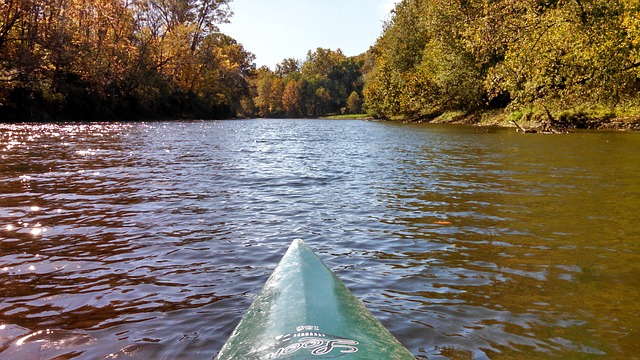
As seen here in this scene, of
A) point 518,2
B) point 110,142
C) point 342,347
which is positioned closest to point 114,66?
point 110,142

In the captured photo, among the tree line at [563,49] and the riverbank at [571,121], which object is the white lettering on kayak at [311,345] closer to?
the tree line at [563,49]

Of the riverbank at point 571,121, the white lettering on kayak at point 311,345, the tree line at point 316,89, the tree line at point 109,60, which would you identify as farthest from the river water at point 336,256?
the tree line at point 316,89

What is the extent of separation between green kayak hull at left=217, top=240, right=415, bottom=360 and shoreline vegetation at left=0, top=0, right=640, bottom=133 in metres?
21.9

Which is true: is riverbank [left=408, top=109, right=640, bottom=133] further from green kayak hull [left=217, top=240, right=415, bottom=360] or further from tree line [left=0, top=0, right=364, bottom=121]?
tree line [left=0, top=0, right=364, bottom=121]

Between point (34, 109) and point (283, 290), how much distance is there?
124 ft

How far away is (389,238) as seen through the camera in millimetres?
5949

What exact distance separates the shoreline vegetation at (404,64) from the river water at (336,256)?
12792 millimetres

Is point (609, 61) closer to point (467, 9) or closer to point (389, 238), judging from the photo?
point (467, 9)

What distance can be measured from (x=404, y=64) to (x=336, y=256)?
49.3 meters

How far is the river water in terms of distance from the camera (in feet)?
11.1

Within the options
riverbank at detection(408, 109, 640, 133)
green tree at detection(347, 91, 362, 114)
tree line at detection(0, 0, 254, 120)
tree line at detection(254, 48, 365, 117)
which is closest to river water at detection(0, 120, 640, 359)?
riverbank at detection(408, 109, 640, 133)

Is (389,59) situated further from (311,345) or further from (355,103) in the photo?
(355,103)

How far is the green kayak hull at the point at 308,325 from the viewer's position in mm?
2305

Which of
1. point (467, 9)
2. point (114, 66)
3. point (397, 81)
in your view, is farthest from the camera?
point (397, 81)
